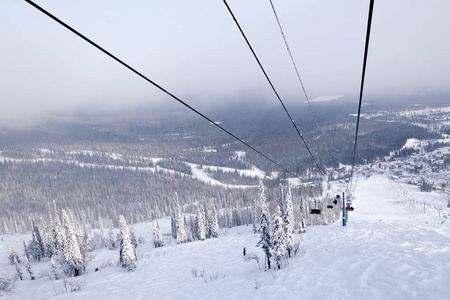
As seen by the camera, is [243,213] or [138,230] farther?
[138,230]

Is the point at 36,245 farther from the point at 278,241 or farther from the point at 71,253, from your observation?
the point at 278,241

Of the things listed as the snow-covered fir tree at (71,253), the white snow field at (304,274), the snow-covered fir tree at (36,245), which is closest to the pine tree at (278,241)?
the white snow field at (304,274)

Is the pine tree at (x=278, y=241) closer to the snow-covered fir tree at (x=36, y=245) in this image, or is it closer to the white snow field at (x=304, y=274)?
the white snow field at (x=304, y=274)

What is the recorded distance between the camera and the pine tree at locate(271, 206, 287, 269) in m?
21.8

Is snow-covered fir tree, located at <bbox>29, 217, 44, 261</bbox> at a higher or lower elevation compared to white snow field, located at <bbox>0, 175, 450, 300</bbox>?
lower

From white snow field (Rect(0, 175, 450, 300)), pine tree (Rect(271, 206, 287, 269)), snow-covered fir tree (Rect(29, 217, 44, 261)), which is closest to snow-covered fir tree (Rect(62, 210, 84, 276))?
white snow field (Rect(0, 175, 450, 300))

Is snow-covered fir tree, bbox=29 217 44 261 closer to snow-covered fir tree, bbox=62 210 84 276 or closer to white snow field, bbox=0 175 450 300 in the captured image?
white snow field, bbox=0 175 450 300

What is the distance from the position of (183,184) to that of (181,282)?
462 feet

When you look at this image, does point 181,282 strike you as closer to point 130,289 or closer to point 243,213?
point 130,289

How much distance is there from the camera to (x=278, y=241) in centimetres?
2228

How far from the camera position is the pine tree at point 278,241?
2181 centimetres

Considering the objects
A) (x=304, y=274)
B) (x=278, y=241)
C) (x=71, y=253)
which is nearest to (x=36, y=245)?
(x=71, y=253)

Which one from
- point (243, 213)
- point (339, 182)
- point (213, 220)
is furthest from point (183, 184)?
point (339, 182)

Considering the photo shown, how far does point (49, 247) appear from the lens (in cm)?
5741
